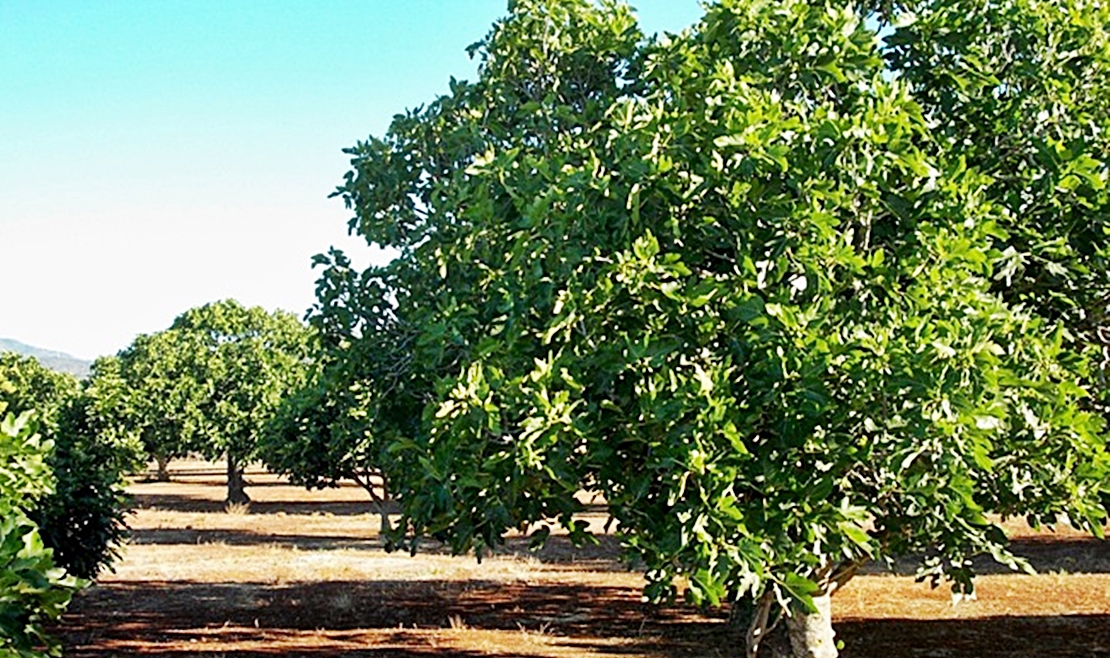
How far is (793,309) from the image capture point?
9383 millimetres

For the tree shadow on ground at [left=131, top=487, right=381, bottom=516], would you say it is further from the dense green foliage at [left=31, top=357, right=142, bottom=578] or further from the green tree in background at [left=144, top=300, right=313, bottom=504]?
the dense green foliage at [left=31, top=357, right=142, bottom=578]

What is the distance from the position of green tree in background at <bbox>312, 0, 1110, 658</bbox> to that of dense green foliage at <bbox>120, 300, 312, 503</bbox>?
4451 centimetres

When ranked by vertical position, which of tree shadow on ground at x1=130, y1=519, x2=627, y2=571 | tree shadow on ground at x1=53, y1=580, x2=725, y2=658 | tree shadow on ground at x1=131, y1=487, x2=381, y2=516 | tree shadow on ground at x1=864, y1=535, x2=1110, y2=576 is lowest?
tree shadow on ground at x1=53, y1=580, x2=725, y2=658

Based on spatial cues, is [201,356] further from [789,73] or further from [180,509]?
[789,73]

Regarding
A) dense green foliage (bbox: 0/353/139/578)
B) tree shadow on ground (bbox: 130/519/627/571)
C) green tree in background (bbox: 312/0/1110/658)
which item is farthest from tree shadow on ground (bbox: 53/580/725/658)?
green tree in background (bbox: 312/0/1110/658)

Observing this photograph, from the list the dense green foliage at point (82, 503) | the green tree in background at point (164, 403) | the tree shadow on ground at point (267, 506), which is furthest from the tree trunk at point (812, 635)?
the green tree in background at point (164, 403)

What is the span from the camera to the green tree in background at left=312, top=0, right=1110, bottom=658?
30.6 feet

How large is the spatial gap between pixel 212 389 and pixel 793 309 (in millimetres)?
53890

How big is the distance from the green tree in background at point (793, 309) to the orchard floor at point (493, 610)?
7602 mm

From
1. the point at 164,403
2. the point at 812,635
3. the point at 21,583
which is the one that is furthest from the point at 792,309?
the point at 164,403

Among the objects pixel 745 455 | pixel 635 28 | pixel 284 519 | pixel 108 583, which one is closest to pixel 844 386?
pixel 745 455

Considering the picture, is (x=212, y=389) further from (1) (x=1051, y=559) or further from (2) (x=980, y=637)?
(2) (x=980, y=637)

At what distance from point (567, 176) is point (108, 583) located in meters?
23.6

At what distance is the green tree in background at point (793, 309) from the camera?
30.6ft
